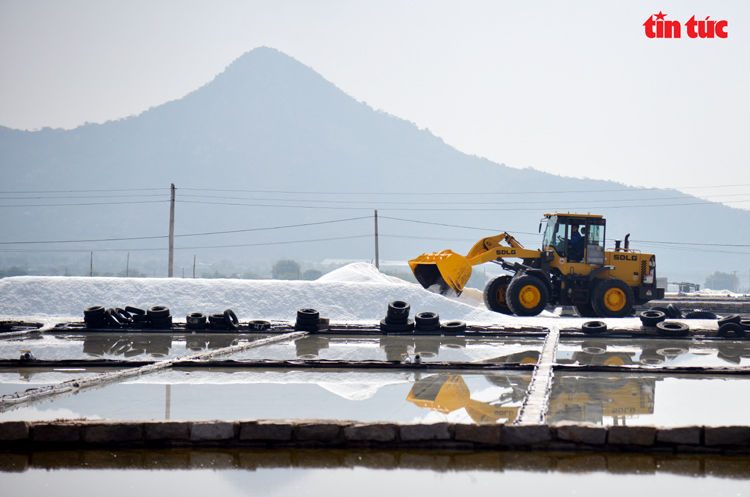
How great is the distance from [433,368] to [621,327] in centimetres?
910

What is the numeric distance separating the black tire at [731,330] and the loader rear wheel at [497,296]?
7085 mm

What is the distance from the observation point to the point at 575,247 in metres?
21.5

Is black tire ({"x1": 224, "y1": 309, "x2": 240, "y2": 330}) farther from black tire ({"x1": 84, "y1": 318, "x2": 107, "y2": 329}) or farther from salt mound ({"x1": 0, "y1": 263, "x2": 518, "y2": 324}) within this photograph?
salt mound ({"x1": 0, "y1": 263, "x2": 518, "y2": 324})

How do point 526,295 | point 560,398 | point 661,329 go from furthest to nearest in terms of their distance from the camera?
point 526,295, point 661,329, point 560,398

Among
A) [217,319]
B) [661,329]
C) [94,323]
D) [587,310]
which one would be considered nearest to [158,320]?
[217,319]

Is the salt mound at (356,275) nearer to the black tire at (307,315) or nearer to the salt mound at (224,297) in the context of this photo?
the salt mound at (224,297)

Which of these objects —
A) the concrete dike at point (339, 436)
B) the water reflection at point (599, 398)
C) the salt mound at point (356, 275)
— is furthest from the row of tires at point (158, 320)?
the concrete dike at point (339, 436)

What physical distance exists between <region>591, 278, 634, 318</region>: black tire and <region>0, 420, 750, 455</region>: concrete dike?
52.3 feet

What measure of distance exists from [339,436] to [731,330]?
1421cm

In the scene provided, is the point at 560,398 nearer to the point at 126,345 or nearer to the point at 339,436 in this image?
the point at 339,436

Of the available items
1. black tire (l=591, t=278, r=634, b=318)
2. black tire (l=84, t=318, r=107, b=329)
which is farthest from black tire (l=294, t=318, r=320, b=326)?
black tire (l=591, t=278, r=634, b=318)

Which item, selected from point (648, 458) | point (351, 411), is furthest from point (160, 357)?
point (648, 458)

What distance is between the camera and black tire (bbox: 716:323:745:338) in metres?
16.5

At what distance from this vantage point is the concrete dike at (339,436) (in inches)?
233
